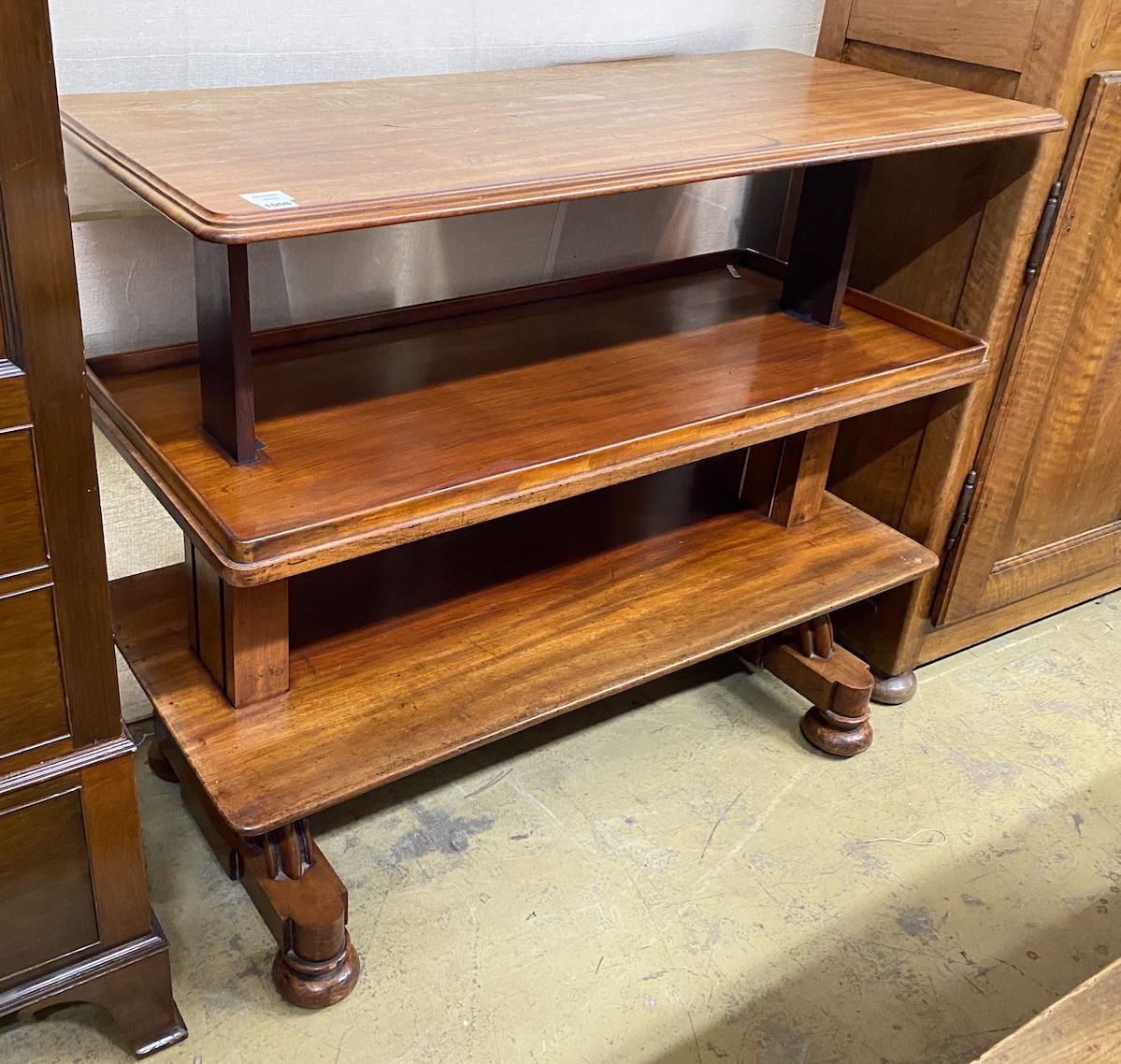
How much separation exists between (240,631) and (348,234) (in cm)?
67

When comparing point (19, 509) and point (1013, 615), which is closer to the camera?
point (19, 509)

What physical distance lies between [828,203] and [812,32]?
558 mm

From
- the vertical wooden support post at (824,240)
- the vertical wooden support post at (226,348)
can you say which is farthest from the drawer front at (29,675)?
the vertical wooden support post at (824,240)

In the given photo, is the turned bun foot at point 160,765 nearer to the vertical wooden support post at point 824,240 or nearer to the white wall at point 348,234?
the white wall at point 348,234

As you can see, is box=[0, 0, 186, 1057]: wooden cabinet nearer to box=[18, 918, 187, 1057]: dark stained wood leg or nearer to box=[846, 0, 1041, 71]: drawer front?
box=[18, 918, 187, 1057]: dark stained wood leg

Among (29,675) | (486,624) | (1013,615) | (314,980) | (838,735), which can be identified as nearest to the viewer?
(29,675)

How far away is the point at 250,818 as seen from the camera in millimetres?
1350

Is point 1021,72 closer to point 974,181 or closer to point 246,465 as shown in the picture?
point 974,181

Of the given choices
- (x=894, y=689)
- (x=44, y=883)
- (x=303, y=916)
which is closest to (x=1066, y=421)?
(x=894, y=689)

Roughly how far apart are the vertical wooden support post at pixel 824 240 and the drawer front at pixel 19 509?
120cm

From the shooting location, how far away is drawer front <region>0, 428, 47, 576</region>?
1.05 metres

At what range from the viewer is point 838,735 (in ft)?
6.63

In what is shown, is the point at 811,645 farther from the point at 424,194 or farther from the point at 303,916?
the point at 424,194

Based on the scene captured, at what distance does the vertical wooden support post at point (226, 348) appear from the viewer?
1.21m
